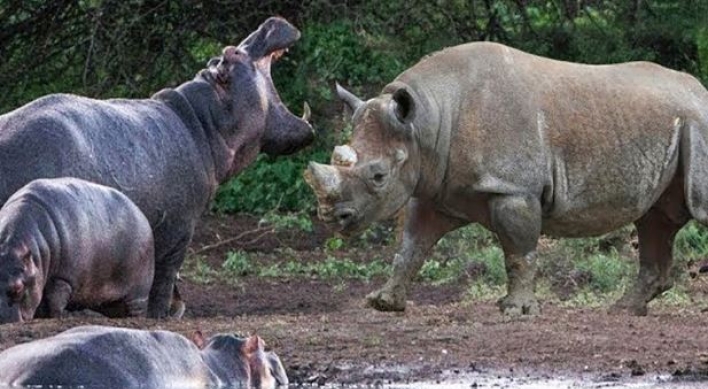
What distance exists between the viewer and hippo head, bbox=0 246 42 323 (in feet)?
30.9

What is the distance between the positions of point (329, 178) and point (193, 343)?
2929mm

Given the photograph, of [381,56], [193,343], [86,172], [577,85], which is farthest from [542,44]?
[193,343]

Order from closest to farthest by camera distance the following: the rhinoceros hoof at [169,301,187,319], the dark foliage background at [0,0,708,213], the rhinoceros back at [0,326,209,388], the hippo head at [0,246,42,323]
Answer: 1. the rhinoceros back at [0,326,209,388]
2. the hippo head at [0,246,42,323]
3. the rhinoceros hoof at [169,301,187,319]
4. the dark foliage background at [0,0,708,213]

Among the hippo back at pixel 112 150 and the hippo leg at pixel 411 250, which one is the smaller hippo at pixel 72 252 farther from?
the hippo leg at pixel 411 250

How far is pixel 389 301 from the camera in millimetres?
11516

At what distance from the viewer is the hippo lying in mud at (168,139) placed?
10.5 metres

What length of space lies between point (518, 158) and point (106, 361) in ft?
14.0

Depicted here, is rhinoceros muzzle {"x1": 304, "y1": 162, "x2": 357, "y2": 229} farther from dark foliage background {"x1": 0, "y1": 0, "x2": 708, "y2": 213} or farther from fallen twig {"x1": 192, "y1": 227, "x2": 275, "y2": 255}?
dark foliage background {"x1": 0, "y1": 0, "x2": 708, "y2": 213}

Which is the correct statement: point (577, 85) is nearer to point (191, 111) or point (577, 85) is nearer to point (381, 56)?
point (191, 111)

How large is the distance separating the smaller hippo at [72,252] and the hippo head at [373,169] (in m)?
1.11

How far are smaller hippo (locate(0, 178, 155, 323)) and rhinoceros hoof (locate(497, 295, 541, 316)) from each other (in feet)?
6.47

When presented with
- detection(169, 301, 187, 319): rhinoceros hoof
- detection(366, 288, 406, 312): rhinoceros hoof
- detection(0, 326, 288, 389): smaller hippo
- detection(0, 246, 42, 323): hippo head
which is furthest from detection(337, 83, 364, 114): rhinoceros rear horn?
detection(0, 326, 288, 389): smaller hippo

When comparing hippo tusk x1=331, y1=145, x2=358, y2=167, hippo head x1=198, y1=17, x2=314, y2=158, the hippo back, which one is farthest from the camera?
hippo head x1=198, y1=17, x2=314, y2=158

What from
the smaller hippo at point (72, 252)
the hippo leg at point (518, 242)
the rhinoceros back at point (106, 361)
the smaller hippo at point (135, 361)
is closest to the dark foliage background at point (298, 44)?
the hippo leg at point (518, 242)
